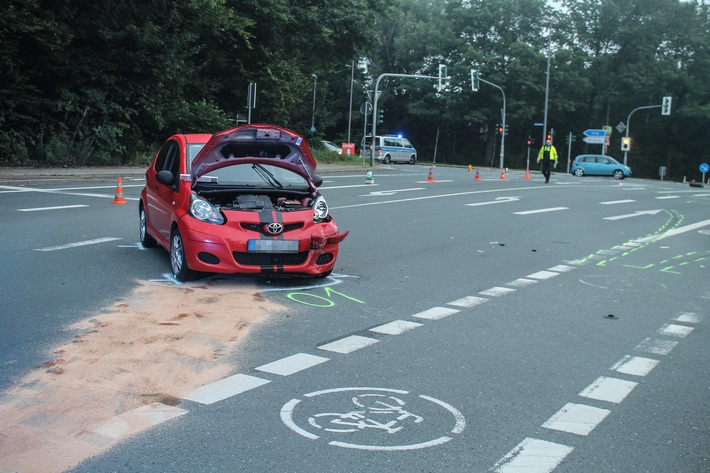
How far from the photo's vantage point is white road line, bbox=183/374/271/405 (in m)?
4.92

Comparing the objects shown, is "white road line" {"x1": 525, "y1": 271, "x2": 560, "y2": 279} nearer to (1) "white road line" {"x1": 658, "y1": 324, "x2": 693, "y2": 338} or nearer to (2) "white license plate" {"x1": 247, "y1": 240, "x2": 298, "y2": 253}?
(1) "white road line" {"x1": 658, "y1": 324, "x2": 693, "y2": 338}

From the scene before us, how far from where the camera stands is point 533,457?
13.6 feet

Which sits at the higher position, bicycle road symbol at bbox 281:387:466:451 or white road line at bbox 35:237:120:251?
white road line at bbox 35:237:120:251

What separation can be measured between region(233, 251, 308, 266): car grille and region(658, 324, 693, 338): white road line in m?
3.61

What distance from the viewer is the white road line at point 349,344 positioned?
616cm

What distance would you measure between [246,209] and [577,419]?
478 centimetres

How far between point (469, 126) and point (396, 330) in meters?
72.6

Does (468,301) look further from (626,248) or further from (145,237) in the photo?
(626,248)

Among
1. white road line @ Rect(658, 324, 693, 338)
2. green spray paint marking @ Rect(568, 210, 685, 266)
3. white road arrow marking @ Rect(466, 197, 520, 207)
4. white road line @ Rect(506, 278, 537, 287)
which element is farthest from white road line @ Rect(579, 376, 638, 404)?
white road arrow marking @ Rect(466, 197, 520, 207)

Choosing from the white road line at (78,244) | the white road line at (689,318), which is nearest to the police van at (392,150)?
the white road line at (78,244)

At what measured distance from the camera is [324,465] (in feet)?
13.1

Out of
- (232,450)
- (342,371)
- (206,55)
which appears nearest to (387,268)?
(342,371)

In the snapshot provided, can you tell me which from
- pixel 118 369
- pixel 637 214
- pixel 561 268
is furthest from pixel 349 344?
pixel 637 214

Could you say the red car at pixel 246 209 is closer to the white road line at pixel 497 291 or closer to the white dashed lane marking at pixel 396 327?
the white road line at pixel 497 291
